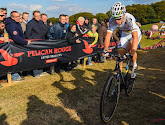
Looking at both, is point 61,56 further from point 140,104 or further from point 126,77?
point 140,104

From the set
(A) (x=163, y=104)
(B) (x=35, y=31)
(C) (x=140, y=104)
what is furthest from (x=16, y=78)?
(A) (x=163, y=104)

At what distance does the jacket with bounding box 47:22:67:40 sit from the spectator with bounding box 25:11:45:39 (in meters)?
0.47

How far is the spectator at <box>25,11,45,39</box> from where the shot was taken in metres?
6.80

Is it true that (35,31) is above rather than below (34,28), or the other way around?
below

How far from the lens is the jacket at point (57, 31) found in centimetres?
744

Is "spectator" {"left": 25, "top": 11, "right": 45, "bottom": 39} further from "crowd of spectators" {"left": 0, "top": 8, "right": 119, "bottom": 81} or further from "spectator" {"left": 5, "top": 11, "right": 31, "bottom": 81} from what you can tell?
"spectator" {"left": 5, "top": 11, "right": 31, "bottom": 81}

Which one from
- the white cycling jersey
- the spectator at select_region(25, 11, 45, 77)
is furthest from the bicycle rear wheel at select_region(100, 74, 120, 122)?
the spectator at select_region(25, 11, 45, 77)

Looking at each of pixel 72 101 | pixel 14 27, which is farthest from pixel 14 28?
pixel 72 101

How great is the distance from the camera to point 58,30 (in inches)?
301

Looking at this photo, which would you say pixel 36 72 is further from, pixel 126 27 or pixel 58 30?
pixel 126 27

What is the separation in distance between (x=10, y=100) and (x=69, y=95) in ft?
6.08

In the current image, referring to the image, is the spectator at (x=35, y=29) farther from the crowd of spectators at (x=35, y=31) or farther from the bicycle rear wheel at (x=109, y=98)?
the bicycle rear wheel at (x=109, y=98)

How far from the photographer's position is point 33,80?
663 centimetres

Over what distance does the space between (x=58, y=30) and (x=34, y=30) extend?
3.93 ft
